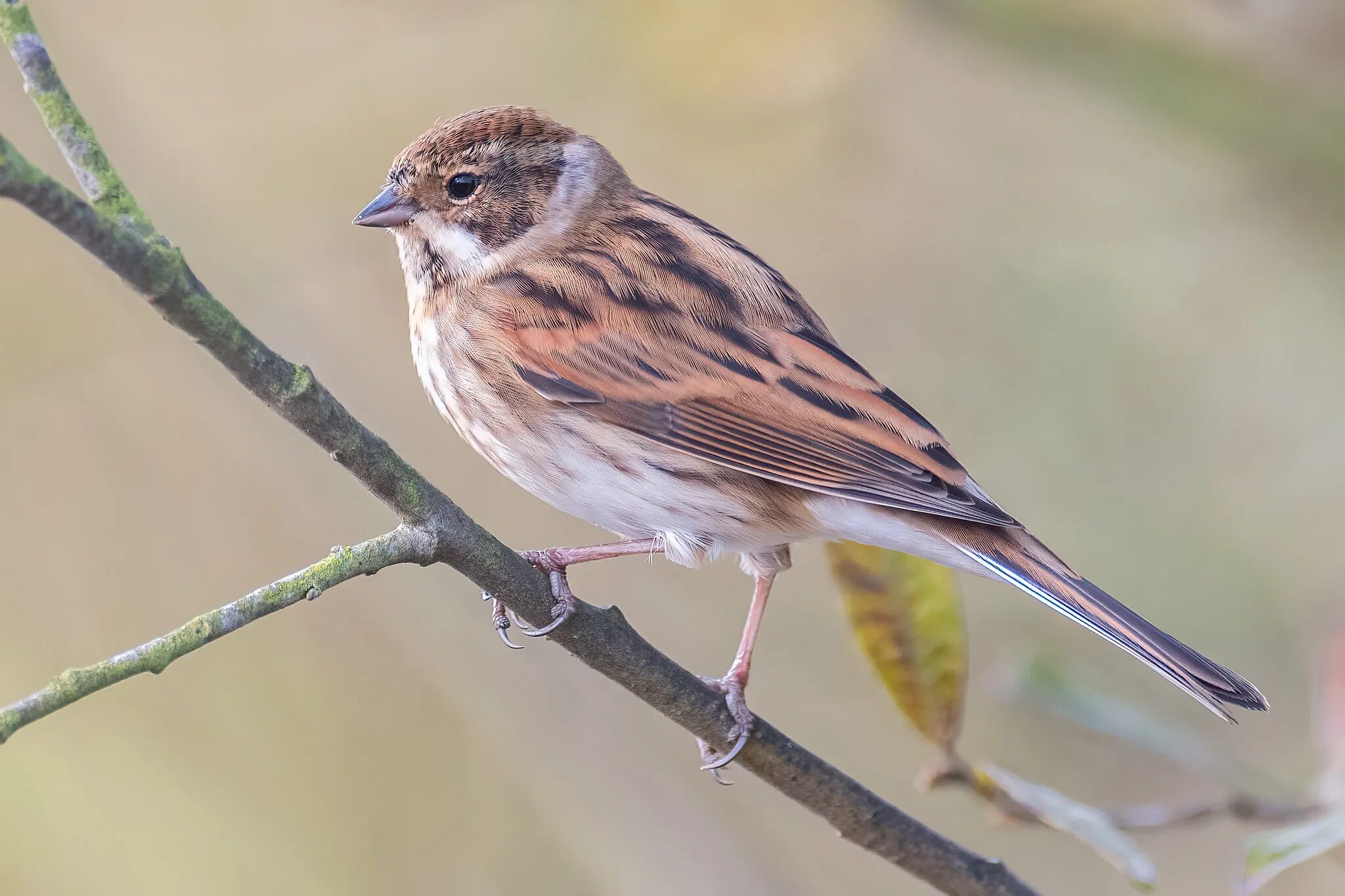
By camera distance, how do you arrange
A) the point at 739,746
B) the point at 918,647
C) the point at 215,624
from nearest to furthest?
the point at 215,624, the point at 739,746, the point at 918,647

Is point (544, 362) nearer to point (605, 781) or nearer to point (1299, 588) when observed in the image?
point (605, 781)

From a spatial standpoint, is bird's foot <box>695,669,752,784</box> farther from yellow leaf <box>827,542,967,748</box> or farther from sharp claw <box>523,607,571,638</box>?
sharp claw <box>523,607,571,638</box>

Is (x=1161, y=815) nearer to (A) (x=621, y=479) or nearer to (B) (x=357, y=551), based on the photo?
(A) (x=621, y=479)

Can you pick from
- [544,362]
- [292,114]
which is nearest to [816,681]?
[544,362]

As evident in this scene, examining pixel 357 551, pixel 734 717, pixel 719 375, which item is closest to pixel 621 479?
pixel 719 375

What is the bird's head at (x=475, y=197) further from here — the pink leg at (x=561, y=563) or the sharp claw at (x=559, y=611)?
the sharp claw at (x=559, y=611)

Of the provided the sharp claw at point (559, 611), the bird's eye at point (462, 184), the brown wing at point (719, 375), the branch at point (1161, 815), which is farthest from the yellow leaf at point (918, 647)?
the bird's eye at point (462, 184)

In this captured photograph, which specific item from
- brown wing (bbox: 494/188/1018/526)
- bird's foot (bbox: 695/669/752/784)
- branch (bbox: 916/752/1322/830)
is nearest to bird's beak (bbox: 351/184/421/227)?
brown wing (bbox: 494/188/1018/526)
